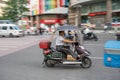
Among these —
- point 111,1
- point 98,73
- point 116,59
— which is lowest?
point 98,73

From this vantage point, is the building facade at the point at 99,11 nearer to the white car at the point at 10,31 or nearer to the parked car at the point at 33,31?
the parked car at the point at 33,31

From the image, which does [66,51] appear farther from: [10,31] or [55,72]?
[10,31]

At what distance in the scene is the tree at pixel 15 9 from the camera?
56.8 metres

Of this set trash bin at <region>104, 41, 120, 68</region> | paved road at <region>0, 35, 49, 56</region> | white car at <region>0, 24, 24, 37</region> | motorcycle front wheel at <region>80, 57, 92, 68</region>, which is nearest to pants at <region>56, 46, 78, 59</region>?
motorcycle front wheel at <region>80, 57, 92, 68</region>

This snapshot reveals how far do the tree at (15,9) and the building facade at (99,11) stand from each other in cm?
1226

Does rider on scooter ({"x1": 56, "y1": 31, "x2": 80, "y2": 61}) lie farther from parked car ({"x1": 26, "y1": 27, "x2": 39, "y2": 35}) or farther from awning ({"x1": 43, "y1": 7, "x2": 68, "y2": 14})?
awning ({"x1": 43, "y1": 7, "x2": 68, "y2": 14})

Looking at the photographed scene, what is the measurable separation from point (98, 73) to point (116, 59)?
2478mm

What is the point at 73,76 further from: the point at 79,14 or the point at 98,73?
the point at 79,14

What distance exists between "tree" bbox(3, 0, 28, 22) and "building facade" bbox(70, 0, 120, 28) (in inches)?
483

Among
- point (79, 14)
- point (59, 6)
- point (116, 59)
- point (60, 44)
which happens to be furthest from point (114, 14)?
point (116, 59)

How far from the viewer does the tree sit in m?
56.8

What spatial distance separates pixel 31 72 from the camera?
10.4m

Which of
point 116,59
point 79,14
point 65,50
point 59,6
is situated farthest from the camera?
point 59,6

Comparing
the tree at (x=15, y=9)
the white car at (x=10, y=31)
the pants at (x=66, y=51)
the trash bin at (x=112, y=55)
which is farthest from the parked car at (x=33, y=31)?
the trash bin at (x=112, y=55)
